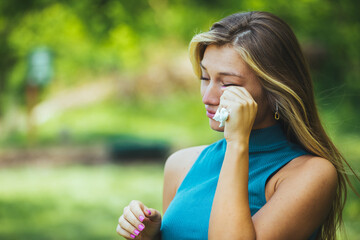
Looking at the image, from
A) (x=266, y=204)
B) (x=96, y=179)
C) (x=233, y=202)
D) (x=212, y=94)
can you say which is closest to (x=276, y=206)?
(x=266, y=204)

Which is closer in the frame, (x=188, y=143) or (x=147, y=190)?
(x=147, y=190)

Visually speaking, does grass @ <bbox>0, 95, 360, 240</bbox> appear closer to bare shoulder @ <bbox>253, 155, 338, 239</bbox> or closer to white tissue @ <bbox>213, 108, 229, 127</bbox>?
bare shoulder @ <bbox>253, 155, 338, 239</bbox>

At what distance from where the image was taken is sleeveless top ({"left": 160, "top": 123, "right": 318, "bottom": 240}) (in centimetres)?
150

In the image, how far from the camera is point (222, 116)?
4.73ft

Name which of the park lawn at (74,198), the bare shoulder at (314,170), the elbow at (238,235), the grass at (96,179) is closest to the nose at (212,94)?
the bare shoulder at (314,170)

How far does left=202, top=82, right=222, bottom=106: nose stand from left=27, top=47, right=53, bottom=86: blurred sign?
6953 millimetres

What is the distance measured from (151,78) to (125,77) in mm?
500

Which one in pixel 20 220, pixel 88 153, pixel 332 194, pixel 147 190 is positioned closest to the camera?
pixel 332 194

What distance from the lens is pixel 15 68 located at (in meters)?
8.17

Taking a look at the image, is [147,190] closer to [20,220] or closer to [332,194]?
[20,220]

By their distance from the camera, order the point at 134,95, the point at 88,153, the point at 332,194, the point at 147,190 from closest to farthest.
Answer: the point at 332,194 < the point at 147,190 < the point at 88,153 < the point at 134,95

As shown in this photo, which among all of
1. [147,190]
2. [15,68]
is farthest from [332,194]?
[15,68]

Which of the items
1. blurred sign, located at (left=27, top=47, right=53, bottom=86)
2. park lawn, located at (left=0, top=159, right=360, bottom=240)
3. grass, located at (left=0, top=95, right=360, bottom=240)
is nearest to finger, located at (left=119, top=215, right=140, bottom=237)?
grass, located at (left=0, top=95, right=360, bottom=240)

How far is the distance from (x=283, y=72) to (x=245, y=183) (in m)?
0.43
